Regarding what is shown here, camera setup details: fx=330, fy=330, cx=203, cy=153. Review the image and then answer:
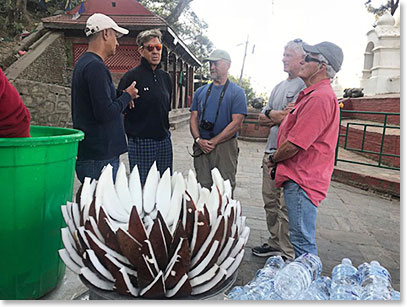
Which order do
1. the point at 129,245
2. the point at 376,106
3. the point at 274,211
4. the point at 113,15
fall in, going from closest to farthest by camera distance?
the point at 129,245, the point at 274,211, the point at 376,106, the point at 113,15

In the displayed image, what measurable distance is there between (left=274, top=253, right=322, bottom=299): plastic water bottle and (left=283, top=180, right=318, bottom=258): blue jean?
841 millimetres

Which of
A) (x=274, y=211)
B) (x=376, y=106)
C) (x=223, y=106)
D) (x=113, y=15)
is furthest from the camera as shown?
(x=113, y=15)

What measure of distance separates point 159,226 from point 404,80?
0.80 m

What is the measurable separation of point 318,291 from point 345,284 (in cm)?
9

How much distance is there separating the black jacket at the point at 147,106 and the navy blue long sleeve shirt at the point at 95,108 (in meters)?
0.71

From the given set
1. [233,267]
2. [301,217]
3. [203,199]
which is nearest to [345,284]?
[233,267]

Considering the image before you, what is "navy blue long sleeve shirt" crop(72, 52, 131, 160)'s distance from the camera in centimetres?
210

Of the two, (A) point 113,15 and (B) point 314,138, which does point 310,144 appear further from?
(A) point 113,15

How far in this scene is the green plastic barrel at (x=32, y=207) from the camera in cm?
142

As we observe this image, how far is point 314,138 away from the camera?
74.9 inches

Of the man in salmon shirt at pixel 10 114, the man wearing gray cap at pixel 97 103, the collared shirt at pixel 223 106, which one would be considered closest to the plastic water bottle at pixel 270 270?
the man in salmon shirt at pixel 10 114

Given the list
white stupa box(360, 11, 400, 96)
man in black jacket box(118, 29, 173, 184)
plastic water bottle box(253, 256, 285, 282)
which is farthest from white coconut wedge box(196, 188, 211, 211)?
white stupa box(360, 11, 400, 96)

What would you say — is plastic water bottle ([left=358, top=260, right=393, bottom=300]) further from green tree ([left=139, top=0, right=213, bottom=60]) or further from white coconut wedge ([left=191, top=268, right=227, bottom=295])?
green tree ([left=139, top=0, right=213, bottom=60])

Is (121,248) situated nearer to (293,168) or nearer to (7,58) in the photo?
(293,168)
